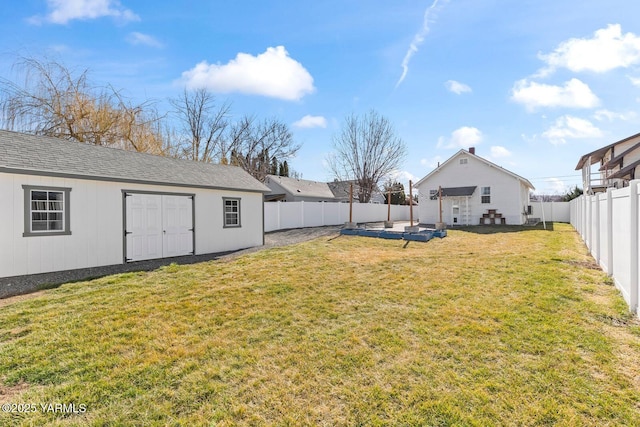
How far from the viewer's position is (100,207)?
8641 millimetres

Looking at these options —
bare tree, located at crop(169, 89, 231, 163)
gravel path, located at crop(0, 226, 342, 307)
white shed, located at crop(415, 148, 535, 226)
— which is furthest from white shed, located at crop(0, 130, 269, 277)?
white shed, located at crop(415, 148, 535, 226)

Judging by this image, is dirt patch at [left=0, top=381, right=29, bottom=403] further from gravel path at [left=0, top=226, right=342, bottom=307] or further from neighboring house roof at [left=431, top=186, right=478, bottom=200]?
neighboring house roof at [left=431, top=186, right=478, bottom=200]

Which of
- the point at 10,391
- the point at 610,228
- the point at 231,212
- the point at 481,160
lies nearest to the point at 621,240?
the point at 610,228

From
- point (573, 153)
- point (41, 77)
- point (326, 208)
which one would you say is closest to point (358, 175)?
point (326, 208)

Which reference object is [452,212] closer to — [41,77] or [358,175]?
[358,175]

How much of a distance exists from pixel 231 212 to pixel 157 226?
9.60 feet

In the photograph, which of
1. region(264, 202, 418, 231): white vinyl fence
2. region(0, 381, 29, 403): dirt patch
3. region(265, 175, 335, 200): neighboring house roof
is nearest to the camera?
region(0, 381, 29, 403): dirt patch

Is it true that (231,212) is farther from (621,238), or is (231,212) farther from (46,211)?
(621,238)

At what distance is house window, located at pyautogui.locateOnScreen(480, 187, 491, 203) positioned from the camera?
23.4 metres

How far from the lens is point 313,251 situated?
34.7 feet

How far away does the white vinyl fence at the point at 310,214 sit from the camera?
18984mm

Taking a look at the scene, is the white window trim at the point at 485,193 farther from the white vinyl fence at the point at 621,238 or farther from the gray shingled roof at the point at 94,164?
the gray shingled roof at the point at 94,164

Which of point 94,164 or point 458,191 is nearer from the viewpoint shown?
point 94,164

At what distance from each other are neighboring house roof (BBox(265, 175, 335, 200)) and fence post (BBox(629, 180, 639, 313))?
26942 millimetres
